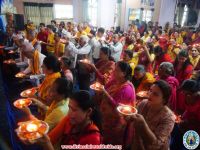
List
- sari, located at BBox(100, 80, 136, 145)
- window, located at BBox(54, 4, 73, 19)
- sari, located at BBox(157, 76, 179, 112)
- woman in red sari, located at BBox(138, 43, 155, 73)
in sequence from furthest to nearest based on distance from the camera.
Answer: window, located at BBox(54, 4, 73, 19) → woman in red sari, located at BBox(138, 43, 155, 73) → sari, located at BBox(157, 76, 179, 112) → sari, located at BBox(100, 80, 136, 145)

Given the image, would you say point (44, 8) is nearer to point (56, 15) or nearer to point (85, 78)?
point (56, 15)

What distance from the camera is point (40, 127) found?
1731mm

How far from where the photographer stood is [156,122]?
2121 mm

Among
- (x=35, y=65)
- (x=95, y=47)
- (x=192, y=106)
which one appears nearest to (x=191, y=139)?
(x=192, y=106)

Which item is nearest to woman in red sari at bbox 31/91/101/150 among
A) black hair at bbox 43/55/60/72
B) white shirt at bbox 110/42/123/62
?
black hair at bbox 43/55/60/72

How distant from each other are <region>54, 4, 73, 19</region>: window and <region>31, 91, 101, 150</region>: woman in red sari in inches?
532

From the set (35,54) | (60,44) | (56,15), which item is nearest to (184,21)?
(56,15)

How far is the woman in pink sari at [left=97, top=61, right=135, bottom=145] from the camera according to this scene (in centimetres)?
266

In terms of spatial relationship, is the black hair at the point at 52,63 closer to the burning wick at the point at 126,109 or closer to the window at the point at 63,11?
the burning wick at the point at 126,109

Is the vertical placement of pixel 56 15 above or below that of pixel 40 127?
above

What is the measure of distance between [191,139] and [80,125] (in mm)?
1999

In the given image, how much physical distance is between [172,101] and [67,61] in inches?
76.7

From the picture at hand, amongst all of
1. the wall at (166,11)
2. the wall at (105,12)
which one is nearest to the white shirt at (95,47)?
the wall at (105,12)

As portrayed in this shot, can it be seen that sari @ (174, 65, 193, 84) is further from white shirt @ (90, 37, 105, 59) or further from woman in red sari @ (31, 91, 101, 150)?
woman in red sari @ (31, 91, 101, 150)
